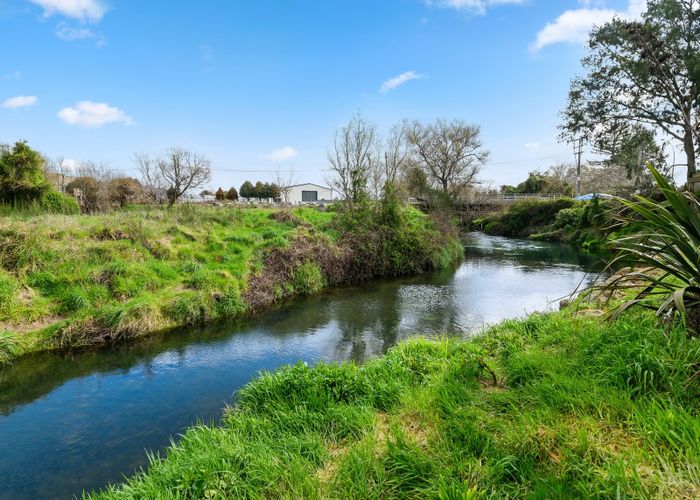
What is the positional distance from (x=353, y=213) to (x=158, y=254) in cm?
932

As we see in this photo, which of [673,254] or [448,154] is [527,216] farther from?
[673,254]

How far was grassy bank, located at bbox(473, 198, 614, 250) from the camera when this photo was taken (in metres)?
29.4

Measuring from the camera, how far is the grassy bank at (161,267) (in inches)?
333

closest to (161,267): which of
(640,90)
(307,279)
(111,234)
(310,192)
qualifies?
(111,234)

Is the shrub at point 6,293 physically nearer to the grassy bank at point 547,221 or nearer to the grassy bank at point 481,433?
the grassy bank at point 481,433

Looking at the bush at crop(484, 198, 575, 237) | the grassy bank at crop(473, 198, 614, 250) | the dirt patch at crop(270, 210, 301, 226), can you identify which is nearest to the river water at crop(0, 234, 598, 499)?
the dirt patch at crop(270, 210, 301, 226)

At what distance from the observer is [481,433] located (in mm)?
3053

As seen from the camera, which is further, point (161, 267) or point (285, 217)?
point (285, 217)

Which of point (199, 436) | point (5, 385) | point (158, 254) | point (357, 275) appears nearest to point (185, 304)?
point (158, 254)

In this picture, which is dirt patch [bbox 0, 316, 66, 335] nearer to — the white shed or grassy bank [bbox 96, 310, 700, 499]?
grassy bank [bbox 96, 310, 700, 499]

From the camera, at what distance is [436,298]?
12883mm

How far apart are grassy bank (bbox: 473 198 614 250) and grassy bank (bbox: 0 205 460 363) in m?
18.6

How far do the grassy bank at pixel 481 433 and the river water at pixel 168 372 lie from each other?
4.90 feet

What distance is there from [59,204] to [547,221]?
3964 cm
